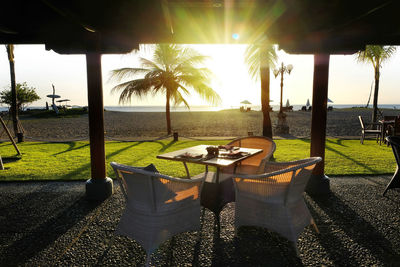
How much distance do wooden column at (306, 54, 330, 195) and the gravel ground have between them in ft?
0.91

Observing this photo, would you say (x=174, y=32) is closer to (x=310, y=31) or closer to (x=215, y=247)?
(x=310, y=31)

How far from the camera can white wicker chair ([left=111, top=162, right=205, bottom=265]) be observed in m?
2.12

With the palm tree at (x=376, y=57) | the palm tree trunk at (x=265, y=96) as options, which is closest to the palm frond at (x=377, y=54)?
the palm tree at (x=376, y=57)

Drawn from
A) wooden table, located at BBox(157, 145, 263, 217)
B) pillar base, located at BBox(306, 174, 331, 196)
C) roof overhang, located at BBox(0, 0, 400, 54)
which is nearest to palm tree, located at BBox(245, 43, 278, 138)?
roof overhang, located at BBox(0, 0, 400, 54)

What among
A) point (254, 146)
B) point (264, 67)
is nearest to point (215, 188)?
point (254, 146)

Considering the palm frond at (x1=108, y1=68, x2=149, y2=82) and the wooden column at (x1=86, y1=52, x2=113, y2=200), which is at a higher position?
the palm frond at (x1=108, y1=68, x2=149, y2=82)

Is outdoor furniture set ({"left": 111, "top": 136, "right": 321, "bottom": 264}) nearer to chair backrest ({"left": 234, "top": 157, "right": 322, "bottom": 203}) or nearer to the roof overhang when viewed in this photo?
chair backrest ({"left": 234, "top": 157, "right": 322, "bottom": 203})

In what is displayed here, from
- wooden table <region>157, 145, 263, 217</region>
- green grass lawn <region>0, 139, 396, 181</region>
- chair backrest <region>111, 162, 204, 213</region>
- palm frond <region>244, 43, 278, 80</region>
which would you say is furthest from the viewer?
palm frond <region>244, 43, 278, 80</region>

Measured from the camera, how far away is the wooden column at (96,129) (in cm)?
367

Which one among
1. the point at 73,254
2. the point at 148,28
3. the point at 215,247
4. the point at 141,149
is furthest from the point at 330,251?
the point at 141,149

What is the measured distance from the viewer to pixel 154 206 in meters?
2.21

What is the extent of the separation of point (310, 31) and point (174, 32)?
6.62 ft

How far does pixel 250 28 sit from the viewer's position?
3754 millimetres

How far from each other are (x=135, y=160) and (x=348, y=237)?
5.03 metres
